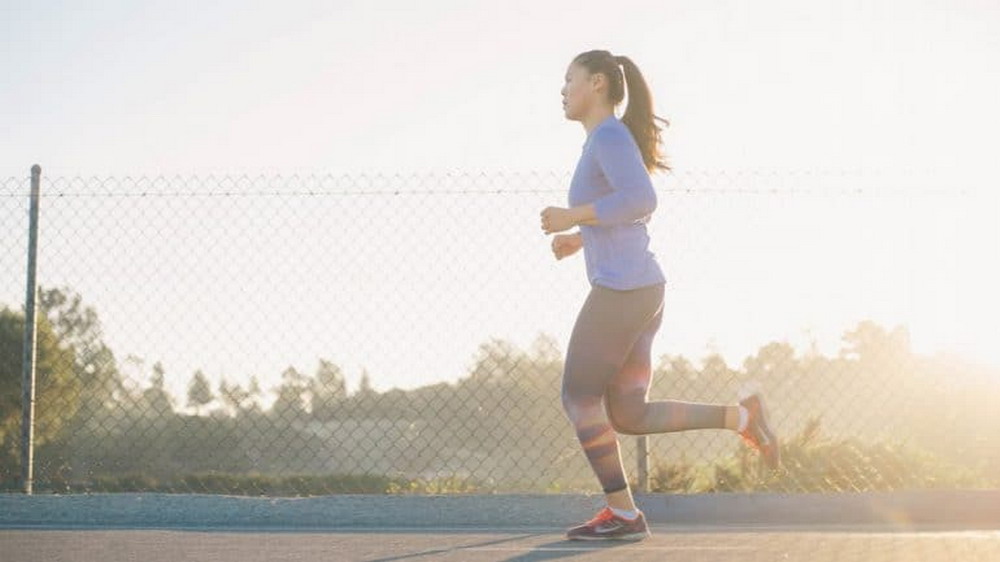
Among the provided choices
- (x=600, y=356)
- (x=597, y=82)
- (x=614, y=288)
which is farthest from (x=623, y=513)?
(x=597, y=82)

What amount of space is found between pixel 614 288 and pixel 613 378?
13.3 inches

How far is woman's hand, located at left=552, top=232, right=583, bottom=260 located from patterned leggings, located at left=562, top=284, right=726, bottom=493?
30cm

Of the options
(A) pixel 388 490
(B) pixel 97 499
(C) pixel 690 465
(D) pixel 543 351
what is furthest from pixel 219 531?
(C) pixel 690 465

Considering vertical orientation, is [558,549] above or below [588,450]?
below

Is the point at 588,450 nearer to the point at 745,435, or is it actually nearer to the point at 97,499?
the point at 745,435

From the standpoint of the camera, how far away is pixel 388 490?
6.65 metres

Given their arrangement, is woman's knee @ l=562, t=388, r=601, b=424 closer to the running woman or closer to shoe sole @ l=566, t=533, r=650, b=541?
the running woman

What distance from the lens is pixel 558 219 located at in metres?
3.96

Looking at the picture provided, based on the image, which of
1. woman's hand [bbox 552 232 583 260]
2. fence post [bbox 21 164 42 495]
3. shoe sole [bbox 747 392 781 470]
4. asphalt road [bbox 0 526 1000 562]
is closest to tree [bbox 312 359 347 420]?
fence post [bbox 21 164 42 495]

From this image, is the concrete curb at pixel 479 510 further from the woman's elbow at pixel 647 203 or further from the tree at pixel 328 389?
the woman's elbow at pixel 647 203

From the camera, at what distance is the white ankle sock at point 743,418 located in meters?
4.39

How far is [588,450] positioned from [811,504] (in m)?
2.19

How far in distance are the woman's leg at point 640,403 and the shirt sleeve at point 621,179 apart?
0.42 metres

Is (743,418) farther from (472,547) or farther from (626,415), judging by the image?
(472,547)
